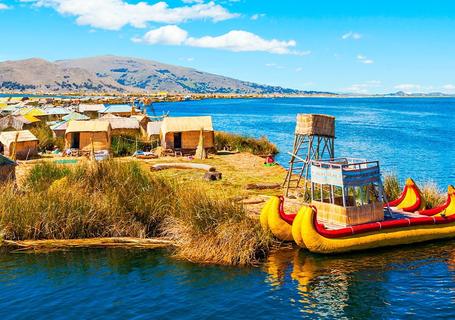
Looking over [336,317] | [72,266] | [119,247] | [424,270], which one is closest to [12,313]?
[72,266]

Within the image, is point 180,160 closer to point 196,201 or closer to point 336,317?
point 196,201

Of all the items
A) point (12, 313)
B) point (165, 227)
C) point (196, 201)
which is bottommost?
point (12, 313)

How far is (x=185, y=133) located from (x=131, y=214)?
67.4 ft

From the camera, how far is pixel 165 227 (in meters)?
17.0

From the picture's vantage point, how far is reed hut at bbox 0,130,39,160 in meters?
34.2

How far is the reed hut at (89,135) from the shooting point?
37.2 m

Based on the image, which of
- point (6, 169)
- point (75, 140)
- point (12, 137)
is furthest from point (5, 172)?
point (75, 140)

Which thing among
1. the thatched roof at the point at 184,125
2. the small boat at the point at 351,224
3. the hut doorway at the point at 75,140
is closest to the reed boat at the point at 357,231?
the small boat at the point at 351,224

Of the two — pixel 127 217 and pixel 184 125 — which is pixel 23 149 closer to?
pixel 184 125

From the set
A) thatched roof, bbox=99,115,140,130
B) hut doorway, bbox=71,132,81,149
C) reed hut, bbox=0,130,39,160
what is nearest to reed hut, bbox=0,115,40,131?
thatched roof, bbox=99,115,140,130

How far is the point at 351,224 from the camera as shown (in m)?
16.4

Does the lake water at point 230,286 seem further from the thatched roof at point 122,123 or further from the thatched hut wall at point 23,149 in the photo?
the thatched roof at point 122,123

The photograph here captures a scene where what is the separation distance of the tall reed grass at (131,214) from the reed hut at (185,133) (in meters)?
18.2

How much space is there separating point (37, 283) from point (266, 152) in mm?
29952
